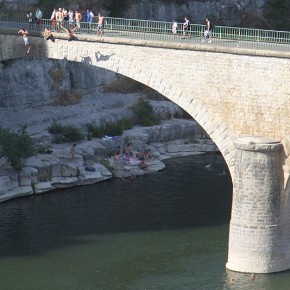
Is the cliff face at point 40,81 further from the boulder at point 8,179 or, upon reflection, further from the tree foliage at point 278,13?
the tree foliage at point 278,13

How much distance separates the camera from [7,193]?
4978 cm

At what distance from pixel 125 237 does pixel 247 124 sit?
7.80 m

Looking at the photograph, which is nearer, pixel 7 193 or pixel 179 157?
pixel 7 193

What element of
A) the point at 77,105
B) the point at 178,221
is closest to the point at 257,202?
the point at 178,221

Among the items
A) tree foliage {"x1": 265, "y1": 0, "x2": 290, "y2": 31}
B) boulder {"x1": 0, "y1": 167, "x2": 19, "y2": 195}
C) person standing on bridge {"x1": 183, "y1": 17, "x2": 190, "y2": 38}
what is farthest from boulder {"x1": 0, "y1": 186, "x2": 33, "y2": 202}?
tree foliage {"x1": 265, "y1": 0, "x2": 290, "y2": 31}

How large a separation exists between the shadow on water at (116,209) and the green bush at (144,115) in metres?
7.87

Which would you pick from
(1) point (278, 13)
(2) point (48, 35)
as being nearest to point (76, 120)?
(2) point (48, 35)

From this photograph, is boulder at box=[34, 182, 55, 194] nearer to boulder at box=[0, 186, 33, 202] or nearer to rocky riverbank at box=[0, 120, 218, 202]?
rocky riverbank at box=[0, 120, 218, 202]

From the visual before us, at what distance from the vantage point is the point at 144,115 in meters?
64.6

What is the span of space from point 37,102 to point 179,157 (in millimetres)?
8883

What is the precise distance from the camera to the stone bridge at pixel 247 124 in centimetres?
3734

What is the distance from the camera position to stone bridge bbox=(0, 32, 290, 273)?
123ft

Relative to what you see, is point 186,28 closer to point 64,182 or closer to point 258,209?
point 258,209

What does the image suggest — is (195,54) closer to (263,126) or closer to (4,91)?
(263,126)
